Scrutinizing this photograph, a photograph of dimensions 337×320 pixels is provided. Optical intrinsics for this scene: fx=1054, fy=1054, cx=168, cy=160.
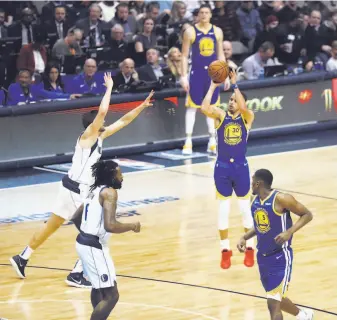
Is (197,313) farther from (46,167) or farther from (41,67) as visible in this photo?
(41,67)

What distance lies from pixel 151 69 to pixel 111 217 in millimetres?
10041

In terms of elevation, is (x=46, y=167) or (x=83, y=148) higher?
(x=83, y=148)

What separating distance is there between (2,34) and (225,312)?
412 inches

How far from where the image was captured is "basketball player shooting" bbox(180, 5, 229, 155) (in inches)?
688

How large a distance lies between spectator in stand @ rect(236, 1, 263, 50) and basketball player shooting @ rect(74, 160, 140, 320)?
12864 millimetres

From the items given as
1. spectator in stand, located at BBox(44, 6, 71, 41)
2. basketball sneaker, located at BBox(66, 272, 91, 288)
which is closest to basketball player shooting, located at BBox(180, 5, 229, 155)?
spectator in stand, located at BBox(44, 6, 71, 41)

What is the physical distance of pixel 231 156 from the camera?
11398 millimetres

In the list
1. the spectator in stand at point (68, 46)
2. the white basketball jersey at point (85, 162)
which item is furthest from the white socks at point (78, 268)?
the spectator in stand at point (68, 46)

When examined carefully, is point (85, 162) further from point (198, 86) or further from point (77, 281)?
point (198, 86)

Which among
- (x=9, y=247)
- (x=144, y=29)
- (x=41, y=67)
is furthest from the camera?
(x=144, y=29)

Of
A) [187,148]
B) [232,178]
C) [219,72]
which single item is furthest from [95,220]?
[187,148]

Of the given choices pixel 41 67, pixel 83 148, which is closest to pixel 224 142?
pixel 83 148

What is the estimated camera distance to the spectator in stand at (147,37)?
19.6 meters

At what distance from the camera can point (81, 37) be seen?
63.2 ft
